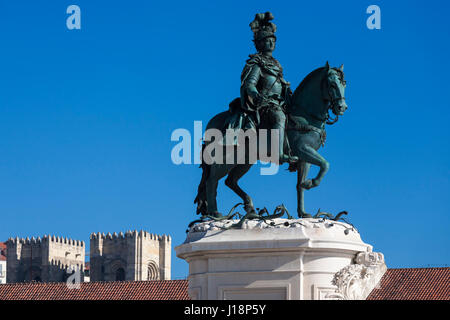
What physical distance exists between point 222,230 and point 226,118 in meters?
1.47

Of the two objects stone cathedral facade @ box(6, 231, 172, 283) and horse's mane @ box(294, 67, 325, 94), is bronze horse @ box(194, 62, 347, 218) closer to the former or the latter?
horse's mane @ box(294, 67, 325, 94)

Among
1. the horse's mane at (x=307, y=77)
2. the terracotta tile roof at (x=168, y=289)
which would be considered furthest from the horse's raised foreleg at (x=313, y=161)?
the terracotta tile roof at (x=168, y=289)

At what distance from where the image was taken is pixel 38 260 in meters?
114

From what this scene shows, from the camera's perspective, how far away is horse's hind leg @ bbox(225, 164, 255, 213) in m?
11.0

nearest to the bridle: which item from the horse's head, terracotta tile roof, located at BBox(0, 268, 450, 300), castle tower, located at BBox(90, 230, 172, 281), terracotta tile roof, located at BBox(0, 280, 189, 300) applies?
the horse's head

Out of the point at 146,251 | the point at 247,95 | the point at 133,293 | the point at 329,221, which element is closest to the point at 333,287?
the point at 329,221

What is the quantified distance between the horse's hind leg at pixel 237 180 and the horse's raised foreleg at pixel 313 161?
2.15ft

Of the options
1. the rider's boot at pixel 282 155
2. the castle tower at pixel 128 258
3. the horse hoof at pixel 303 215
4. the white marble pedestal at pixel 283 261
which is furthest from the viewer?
the castle tower at pixel 128 258

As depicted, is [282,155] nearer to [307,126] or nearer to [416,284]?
[307,126]

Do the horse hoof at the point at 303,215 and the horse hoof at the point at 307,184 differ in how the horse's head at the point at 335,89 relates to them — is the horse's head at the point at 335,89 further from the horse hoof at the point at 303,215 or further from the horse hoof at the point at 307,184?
the horse hoof at the point at 303,215

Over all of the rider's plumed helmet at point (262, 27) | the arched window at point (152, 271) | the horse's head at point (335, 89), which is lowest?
the horse's head at point (335, 89)

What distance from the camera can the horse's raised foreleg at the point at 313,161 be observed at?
34.8ft

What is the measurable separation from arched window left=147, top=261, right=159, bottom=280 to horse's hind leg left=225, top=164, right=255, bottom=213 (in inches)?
4041

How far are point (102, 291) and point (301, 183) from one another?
119 feet
